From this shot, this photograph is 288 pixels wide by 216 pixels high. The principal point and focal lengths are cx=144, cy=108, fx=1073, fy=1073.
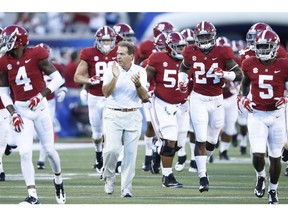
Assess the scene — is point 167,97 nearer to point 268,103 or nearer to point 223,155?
point 268,103

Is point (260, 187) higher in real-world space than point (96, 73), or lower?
lower

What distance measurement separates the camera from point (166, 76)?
13.5 m

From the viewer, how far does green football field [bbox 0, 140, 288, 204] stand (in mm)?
11641

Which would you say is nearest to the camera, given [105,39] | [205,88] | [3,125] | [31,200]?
[31,200]

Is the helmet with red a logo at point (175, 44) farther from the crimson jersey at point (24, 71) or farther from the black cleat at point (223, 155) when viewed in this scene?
the black cleat at point (223, 155)

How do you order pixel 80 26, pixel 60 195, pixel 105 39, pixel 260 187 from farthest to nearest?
pixel 80 26, pixel 105 39, pixel 260 187, pixel 60 195

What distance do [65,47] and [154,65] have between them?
10668 mm

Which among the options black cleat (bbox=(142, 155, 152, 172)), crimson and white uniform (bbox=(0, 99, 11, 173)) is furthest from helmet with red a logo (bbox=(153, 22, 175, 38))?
crimson and white uniform (bbox=(0, 99, 11, 173))

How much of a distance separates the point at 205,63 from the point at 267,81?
1565 mm

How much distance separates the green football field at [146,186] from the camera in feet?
38.2

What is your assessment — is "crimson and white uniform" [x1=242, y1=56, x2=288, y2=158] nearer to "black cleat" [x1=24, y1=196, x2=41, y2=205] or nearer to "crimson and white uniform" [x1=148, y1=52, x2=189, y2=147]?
"crimson and white uniform" [x1=148, y1=52, x2=189, y2=147]

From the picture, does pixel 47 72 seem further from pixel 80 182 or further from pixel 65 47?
pixel 65 47

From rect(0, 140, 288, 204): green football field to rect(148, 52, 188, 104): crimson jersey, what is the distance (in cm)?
110

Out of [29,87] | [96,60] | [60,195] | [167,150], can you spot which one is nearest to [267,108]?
[167,150]
